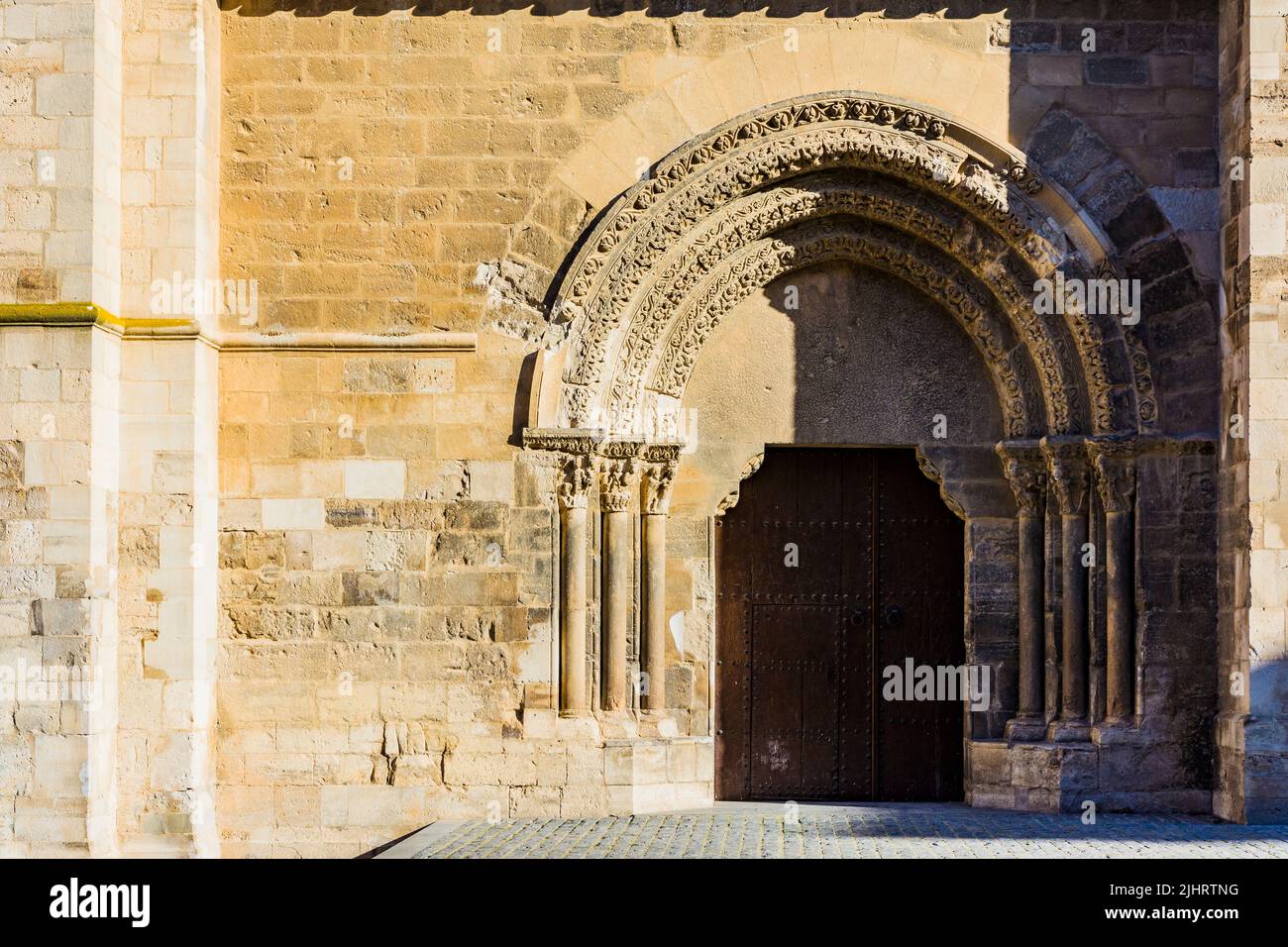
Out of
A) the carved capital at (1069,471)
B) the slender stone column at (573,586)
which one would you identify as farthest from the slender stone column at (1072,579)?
the slender stone column at (573,586)

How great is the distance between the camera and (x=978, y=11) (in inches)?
338

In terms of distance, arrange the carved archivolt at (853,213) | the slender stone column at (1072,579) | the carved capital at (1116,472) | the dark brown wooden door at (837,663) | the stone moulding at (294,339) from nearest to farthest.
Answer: the stone moulding at (294,339), the carved capital at (1116,472), the slender stone column at (1072,579), the carved archivolt at (853,213), the dark brown wooden door at (837,663)

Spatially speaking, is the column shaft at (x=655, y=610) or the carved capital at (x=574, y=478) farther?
the column shaft at (x=655, y=610)

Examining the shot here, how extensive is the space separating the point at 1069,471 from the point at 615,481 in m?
2.54

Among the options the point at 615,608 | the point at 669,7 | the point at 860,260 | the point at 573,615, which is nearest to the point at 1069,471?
the point at 860,260

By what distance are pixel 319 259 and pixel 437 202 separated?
2.44ft

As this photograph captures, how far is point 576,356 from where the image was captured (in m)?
8.47

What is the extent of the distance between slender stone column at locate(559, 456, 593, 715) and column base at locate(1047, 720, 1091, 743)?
2.61 meters

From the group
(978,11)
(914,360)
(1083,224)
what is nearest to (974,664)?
(914,360)

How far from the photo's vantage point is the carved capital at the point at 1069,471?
8430mm

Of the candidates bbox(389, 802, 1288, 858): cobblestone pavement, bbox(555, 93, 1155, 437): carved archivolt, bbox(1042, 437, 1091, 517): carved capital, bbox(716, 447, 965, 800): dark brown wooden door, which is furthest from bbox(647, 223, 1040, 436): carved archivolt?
bbox(389, 802, 1288, 858): cobblestone pavement

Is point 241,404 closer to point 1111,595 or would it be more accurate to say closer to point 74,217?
point 74,217

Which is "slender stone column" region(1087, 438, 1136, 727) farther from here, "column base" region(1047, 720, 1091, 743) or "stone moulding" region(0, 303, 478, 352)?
"stone moulding" region(0, 303, 478, 352)

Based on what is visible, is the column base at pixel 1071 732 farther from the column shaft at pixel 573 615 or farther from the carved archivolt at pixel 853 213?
the column shaft at pixel 573 615
